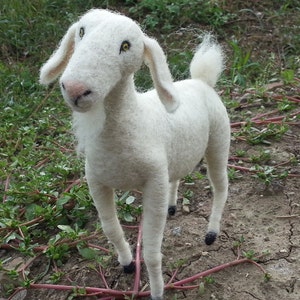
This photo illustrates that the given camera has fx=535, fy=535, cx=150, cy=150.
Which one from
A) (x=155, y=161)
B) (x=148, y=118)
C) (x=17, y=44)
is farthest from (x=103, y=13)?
(x=17, y=44)

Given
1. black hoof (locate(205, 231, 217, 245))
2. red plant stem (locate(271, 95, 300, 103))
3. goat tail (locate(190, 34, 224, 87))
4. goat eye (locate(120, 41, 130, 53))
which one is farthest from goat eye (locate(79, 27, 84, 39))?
red plant stem (locate(271, 95, 300, 103))

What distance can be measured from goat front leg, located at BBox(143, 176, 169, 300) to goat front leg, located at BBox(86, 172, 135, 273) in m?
0.15

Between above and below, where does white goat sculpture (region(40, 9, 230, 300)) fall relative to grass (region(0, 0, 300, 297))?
above

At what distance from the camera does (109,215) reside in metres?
1.81

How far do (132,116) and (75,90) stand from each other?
0.92 ft

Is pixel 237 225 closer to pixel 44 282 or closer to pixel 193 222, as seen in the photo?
pixel 193 222

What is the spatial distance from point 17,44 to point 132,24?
122 inches

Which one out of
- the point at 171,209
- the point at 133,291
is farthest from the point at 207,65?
the point at 133,291

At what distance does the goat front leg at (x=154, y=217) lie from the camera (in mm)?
1633

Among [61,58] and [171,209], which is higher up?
[61,58]

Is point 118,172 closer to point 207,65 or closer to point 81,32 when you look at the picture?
point 81,32

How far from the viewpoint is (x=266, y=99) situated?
11.1ft

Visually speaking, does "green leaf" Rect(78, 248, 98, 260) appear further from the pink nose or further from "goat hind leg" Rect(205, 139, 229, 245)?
the pink nose

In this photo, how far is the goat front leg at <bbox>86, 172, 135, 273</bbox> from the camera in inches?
67.0
